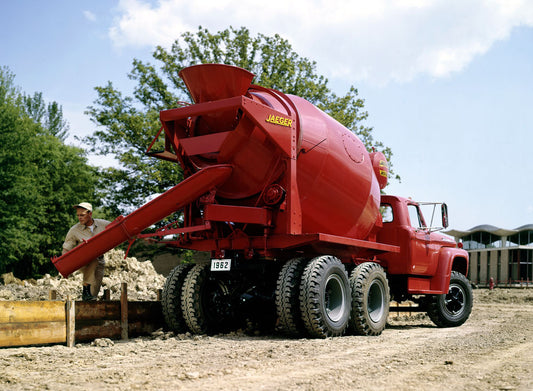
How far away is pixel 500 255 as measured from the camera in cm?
3934

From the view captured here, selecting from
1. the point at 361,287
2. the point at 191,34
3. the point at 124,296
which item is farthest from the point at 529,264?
the point at 124,296

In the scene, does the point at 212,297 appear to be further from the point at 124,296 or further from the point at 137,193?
the point at 137,193

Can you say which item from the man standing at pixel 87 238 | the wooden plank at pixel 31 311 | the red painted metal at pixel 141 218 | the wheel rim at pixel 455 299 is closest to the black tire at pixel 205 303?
the red painted metal at pixel 141 218

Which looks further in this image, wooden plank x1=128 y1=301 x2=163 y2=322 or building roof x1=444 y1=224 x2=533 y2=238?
building roof x1=444 y1=224 x2=533 y2=238

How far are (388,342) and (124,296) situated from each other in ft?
12.5

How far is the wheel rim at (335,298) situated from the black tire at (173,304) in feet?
7.26

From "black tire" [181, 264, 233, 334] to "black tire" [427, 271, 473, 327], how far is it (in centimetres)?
491

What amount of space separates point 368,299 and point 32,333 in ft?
17.6

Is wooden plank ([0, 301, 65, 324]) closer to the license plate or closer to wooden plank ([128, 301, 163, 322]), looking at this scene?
wooden plank ([128, 301, 163, 322])

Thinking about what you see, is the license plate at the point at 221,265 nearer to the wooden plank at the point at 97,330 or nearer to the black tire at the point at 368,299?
the wooden plank at the point at 97,330

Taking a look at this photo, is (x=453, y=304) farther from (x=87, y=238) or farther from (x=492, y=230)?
(x=492, y=230)

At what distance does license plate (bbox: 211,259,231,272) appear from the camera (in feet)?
27.8

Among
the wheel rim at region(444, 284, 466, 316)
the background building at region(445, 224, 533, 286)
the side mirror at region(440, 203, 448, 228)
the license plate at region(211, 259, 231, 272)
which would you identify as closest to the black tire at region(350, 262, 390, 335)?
the license plate at region(211, 259, 231, 272)

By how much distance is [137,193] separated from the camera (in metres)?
21.8
